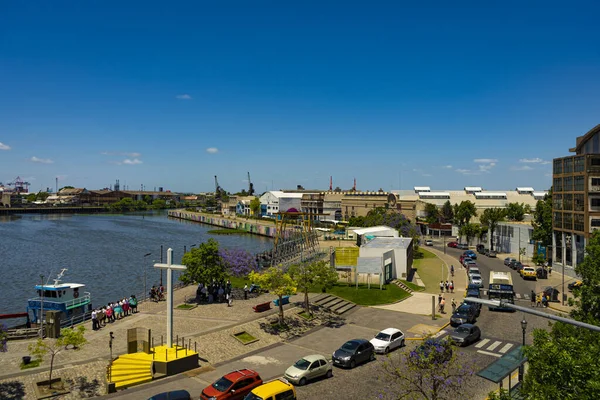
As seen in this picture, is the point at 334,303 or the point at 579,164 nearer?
the point at 334,303

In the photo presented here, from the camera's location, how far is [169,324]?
24.6m

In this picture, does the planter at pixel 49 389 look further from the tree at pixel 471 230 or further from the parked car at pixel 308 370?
the tree at pixel 471 230

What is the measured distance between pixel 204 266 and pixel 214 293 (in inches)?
104

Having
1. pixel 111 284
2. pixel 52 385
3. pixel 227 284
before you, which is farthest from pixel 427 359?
pixel 111 284

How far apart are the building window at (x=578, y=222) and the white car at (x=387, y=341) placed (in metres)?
39.4

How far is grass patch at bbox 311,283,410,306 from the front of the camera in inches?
1575

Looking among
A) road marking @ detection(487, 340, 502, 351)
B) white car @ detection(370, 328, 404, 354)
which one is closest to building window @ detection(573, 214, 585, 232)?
road marking @ detection(487, 340, 502, 351)

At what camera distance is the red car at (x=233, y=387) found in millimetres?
19547

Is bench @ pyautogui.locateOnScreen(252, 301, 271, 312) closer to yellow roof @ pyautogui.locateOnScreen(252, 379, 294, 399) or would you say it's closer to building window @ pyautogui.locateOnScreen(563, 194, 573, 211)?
yellow roof @ pyautogui.locateOnScreen(252, 379, 294, 399)

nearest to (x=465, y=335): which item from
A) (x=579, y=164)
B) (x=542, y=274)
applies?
(x=542, y=274)

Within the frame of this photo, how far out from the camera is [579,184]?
5653 cm

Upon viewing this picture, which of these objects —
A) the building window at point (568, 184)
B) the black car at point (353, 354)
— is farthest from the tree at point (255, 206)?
the black car at point (353, 354)

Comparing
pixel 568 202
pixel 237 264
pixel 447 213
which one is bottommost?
pixel 237 264

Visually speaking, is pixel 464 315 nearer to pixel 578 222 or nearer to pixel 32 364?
pixel 32 364
